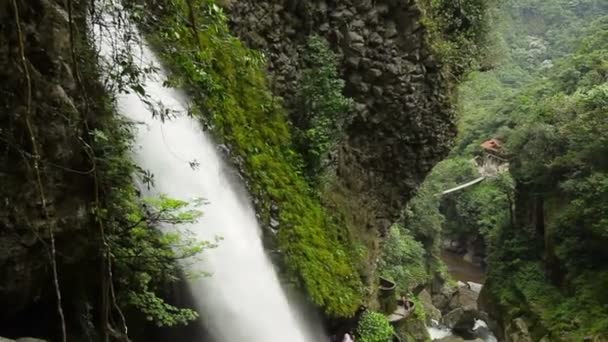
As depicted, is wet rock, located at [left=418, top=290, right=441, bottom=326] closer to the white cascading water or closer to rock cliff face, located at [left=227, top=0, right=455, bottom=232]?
rock cliff face, located at [left=227, top=0, right=455, bottom=232]

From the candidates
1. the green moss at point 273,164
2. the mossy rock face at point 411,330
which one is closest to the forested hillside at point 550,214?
the mossy rock face at point 411,330

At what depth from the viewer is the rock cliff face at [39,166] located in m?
3.38

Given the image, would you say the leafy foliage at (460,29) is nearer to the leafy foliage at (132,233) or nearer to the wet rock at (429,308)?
the leafy foliage at (132,233)

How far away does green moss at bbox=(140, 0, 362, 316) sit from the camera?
598 centimetres

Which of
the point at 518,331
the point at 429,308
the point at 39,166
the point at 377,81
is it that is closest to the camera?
the point at 39,166

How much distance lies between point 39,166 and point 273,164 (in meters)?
3.94

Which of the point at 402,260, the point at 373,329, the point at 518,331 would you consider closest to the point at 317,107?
the point at 373,329

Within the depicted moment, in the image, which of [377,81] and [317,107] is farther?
[377,81]

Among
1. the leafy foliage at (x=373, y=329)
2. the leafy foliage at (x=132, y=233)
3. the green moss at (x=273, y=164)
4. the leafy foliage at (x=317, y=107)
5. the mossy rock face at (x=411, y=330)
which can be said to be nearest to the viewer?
the leafy foliage at (x=132, y=233)

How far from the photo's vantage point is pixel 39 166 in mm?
3672

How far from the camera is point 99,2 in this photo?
4430 mm

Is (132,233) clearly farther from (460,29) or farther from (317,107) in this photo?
(460,29)

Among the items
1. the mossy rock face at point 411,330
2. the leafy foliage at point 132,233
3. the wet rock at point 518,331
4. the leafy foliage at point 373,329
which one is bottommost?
the wet rock at point 518,331

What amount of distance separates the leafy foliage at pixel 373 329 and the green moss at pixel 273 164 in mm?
606
